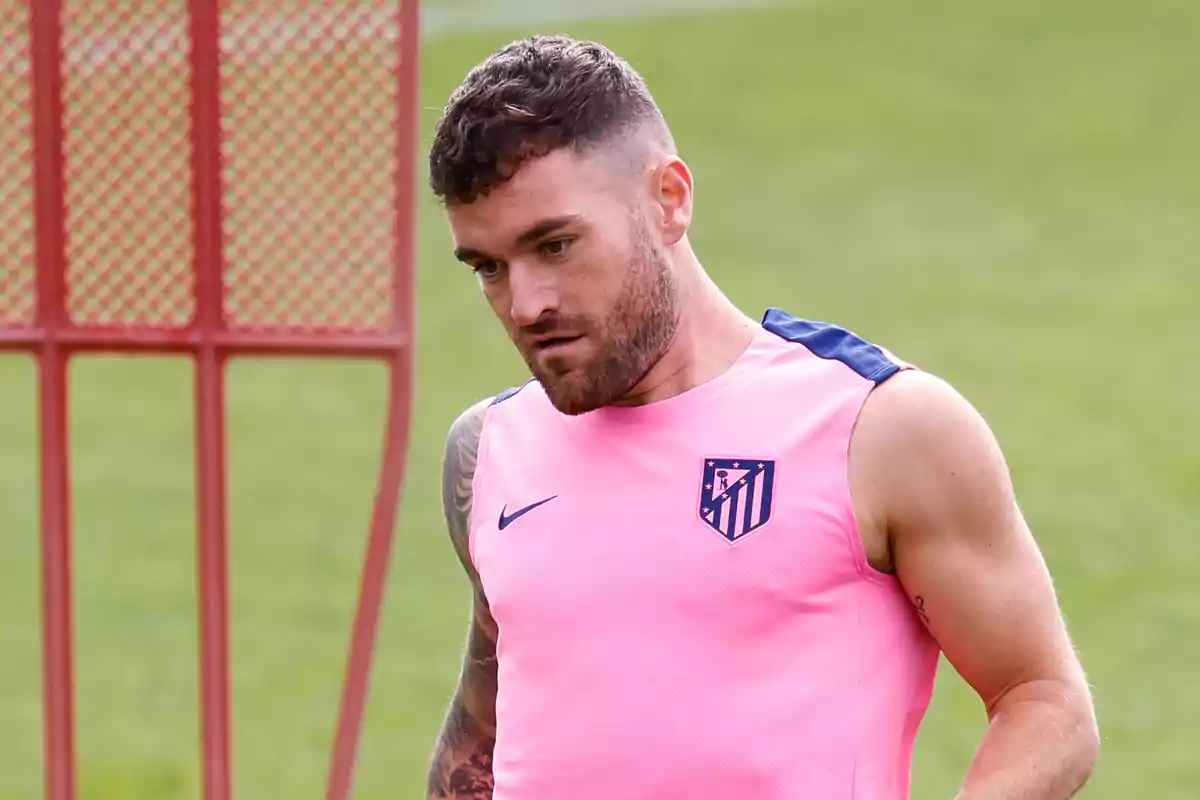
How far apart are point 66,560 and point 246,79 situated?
1.03 metres

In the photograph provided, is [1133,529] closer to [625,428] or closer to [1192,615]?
[1192,615]

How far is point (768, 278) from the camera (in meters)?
15.3

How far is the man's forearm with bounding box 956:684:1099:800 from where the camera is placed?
8.48ft

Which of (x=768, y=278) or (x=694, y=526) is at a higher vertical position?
(x=694, y=526)

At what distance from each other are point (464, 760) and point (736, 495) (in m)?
0.79

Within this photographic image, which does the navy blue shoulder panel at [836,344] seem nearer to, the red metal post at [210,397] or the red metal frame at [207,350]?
the red metal frame at [207,350]

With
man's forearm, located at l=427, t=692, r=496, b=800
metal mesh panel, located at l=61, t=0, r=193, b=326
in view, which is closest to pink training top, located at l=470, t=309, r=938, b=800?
man's forearm, located at l=427, t=692, r=496, b=800

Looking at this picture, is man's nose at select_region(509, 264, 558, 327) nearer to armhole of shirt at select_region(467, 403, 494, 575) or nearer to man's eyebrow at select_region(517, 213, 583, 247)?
man's eyebrow at select_region(517, 213, 583, 247)

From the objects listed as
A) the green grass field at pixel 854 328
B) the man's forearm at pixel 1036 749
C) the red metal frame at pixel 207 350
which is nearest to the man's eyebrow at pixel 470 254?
the man's forearm at pixel 1036 749

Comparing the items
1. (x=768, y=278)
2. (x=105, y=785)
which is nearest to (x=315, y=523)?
(x=105, y=785)

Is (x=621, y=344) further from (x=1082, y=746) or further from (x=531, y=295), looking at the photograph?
(x=1082, y=746)

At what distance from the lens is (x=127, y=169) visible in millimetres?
4047

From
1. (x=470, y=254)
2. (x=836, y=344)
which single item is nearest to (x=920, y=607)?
(x=836, y=344)

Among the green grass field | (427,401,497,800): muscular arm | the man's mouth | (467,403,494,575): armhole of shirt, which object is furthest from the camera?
the green grass field
